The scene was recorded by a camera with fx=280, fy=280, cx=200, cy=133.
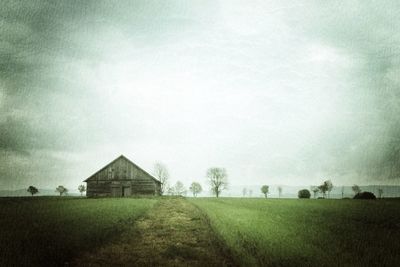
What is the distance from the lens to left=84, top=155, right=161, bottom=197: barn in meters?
55.6

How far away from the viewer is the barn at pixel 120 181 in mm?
55562

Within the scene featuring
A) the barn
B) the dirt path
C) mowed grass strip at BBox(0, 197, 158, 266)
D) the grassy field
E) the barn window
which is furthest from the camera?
the barn window

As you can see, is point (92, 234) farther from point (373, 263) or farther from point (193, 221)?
point (373, 263)

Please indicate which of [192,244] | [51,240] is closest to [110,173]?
[51,240]

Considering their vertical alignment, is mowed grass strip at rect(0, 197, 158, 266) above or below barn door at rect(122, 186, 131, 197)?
above

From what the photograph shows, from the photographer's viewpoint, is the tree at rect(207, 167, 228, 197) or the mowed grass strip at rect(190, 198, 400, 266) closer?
the mowed grass strip at rect(190, 198, 400, 266)

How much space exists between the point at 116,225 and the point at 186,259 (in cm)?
766

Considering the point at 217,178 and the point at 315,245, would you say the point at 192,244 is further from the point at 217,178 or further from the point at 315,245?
the point at 217,178

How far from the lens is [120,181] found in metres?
55.9

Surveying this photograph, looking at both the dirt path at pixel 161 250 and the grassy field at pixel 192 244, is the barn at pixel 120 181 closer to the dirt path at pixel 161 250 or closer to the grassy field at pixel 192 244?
the grassy field at pixel 192 244

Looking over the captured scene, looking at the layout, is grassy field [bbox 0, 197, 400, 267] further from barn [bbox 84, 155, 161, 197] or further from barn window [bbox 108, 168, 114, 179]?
barn window [bbox 108, 168, 114, 179]

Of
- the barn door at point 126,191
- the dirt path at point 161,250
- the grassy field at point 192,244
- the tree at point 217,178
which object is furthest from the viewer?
the tree at point 217,178

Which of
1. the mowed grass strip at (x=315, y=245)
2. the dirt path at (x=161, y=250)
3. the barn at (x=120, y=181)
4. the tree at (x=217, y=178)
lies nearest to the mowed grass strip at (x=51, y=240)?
the dirt path at (x=161, y=250)

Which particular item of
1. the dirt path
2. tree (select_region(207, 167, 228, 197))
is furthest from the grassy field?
tree (select_region(207, 167, 228, 197))
